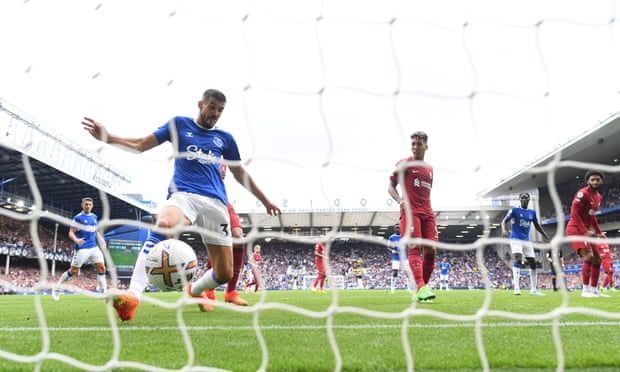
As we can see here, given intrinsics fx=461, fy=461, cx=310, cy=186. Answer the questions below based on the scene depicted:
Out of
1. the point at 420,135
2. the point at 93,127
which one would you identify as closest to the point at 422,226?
the point at 420,135

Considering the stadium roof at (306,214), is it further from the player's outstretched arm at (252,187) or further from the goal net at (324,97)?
the goal net at (324,97)

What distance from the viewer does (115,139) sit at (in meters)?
3.24

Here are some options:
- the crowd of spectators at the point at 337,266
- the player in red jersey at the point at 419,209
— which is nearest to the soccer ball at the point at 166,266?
the player in red jersey at the point at 419,209

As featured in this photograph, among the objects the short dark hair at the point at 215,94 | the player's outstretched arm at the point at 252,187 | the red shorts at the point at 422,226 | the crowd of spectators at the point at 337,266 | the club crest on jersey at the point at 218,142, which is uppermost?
the short dark hair at the point at 215,94

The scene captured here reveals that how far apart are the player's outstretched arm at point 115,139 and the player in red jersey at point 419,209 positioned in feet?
8.77

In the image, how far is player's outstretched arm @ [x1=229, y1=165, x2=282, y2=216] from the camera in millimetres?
4129

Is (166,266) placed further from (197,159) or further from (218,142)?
(218,142)

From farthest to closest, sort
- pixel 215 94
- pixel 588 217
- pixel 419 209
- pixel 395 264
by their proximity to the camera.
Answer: pixel 395 264
pixel 588 217
pixel 419 209
pixel 215 94

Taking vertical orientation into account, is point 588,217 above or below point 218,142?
below

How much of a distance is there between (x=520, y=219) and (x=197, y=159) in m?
6.86

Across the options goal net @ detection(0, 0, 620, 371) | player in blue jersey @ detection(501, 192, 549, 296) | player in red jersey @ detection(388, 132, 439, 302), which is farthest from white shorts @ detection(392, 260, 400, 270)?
goal net @ detection(0, 0, 620, 371)

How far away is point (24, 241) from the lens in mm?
26250

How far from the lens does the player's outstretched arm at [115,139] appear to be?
284 centimetres

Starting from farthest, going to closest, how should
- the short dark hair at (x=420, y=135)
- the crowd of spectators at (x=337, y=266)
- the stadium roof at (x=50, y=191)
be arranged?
the crowd of spectators at (x=337, y=266) < the stadium roof at (x=50, y=191) < the short dark hair at (x=420, y=135)
